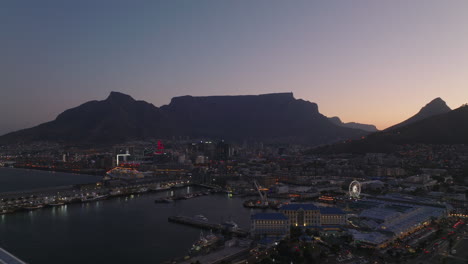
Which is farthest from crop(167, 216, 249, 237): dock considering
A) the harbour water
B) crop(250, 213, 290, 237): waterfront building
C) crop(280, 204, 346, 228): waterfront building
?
crop(280, 204, 346, 228): waterfront building

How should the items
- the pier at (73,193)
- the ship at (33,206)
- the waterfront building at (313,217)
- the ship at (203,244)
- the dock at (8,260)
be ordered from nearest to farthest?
the dock at (8,260)
the ship at (203,244)
the waterfront building at (313,217)
the ship at (33,206)
the pier at (73,193)

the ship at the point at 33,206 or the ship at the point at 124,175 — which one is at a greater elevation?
the ship at the point at 124,175

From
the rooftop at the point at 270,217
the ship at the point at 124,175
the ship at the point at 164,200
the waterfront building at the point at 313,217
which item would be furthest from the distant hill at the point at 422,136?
the rooftop at the point at 270,217

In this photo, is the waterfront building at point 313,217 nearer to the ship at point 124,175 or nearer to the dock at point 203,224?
the dock at point 203,224

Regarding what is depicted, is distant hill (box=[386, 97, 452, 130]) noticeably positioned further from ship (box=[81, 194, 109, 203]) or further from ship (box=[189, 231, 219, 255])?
ship (box=[189, 231, 219, 255])

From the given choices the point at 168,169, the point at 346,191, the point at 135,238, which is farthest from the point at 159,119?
the point at 135,238

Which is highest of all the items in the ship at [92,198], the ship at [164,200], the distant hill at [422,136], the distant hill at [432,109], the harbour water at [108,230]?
the distant hill at [432,109]

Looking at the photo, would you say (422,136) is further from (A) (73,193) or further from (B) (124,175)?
(A) (73,193)
